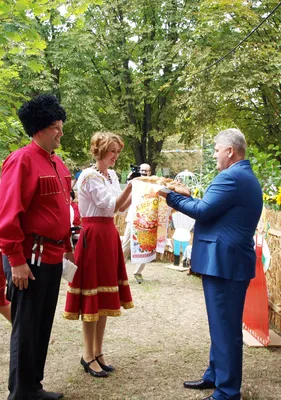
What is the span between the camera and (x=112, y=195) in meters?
3.35

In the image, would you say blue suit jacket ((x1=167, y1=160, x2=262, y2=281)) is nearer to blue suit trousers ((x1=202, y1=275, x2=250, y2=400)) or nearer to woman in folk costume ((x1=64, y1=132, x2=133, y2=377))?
blue suit trousers ((x1=202, y1=275, x2=250, y2=400))

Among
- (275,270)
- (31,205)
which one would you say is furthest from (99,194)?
(275,270)

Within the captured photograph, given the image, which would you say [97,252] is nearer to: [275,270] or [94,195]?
[94,195]

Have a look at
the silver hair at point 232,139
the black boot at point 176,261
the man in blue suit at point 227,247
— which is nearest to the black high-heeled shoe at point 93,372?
the man in blue suit at point 227,247

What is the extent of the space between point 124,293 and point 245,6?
37.0 feet

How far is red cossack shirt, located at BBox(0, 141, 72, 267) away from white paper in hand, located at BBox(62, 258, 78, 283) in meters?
0.16

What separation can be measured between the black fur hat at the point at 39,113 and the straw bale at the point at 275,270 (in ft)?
9.52

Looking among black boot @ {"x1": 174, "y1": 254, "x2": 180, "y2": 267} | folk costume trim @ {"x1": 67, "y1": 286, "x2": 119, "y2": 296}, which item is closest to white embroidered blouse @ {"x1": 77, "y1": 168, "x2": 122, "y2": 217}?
folk costume trim @ {"x1": 67, "y1": 286, "x2": 119, "y2": 296}

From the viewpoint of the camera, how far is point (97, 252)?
131 inches

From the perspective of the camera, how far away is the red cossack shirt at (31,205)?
2.51 meters

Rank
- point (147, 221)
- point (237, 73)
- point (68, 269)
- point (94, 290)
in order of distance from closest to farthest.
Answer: point (68, 269) < point (147, 221) < point (94, 290) < point (237, 73)

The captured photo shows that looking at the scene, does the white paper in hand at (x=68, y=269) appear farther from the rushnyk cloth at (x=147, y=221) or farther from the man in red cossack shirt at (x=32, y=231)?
the rushnyk cloth at (x=147, y=221)

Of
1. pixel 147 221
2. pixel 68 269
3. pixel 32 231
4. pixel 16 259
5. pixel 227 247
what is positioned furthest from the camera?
pixel 147 221

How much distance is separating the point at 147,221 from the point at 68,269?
62 centimetres
